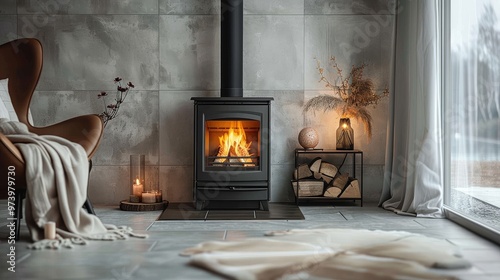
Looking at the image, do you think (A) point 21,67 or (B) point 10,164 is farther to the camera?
(A) point 21,67

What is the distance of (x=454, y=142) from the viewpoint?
4609 mm

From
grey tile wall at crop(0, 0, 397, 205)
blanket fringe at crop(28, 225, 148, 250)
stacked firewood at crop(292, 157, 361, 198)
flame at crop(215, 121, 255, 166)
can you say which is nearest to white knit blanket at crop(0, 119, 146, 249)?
blanket fringe at crop(28, 225, 148, 250)

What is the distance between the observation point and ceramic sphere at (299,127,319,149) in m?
5.35

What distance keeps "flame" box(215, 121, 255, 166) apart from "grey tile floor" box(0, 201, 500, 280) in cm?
67

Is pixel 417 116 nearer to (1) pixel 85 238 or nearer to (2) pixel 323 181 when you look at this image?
(2) pixel 323 181

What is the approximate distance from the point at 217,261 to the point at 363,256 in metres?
0.72

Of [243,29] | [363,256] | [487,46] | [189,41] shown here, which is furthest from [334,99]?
[363,256]

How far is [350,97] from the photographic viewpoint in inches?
217

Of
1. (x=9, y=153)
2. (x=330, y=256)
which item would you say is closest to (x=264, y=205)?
(x=330, y=256)

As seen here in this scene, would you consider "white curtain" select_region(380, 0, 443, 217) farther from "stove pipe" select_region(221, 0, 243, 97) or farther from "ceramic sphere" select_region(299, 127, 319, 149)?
"stove pipe" select_region(221, 0, 243, 97)

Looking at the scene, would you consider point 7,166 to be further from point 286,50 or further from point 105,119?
point 286,50

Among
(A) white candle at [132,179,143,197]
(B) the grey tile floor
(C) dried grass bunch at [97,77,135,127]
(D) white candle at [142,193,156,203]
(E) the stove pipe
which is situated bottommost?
(B) the grey tile floor

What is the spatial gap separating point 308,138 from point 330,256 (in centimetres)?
222

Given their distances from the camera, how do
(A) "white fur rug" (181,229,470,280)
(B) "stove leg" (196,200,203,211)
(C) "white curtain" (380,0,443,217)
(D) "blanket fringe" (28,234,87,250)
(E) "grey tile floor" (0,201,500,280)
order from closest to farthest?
(A) "white fur rug" (181,229,470,280) → (E) "grey tile floor" (0,201,500,280) → (D) "blanket fringe" (28,234,87,250) → (C) "white curtain" (380,0,443,217) → (B) "stove leg" (196,200,203,211)
